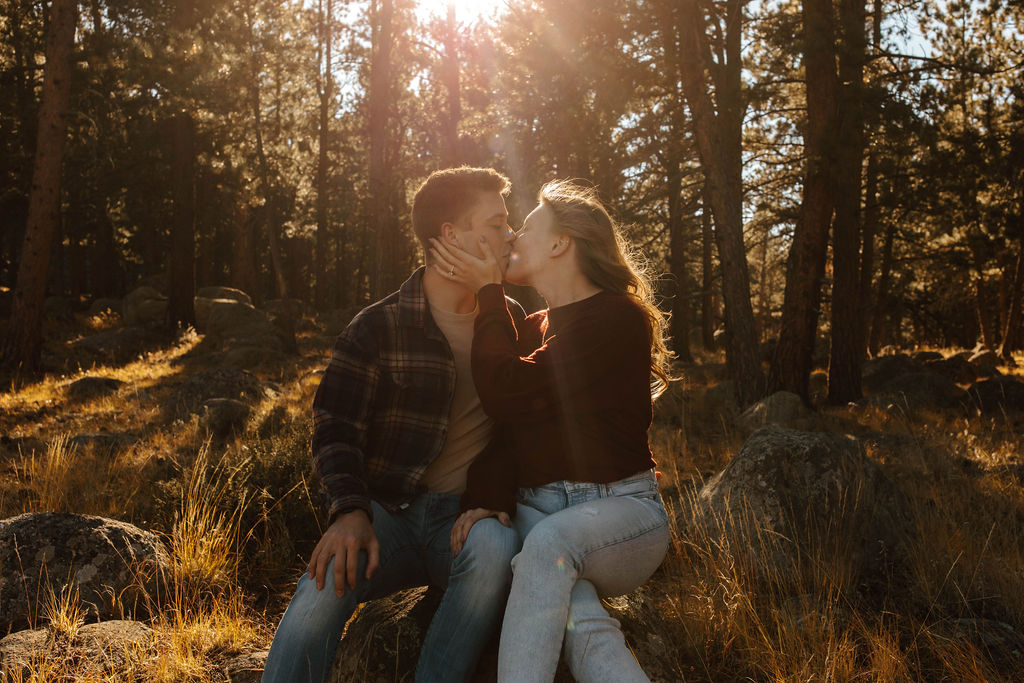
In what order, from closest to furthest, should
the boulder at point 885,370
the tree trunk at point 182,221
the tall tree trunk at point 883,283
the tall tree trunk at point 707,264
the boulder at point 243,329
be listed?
the boulder at point 885,370 → the tall tree trunk at point 707,264 → the boulder at point 243,329 → the tall tree trunk at point 883,283 → the tree trunk at point 182,221

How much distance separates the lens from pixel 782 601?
3.66m

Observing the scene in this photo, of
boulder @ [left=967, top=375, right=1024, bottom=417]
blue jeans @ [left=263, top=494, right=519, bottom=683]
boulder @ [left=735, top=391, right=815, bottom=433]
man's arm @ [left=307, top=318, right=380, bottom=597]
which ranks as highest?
man's arm @ [left=307, top=318, right=380, bottom=597]

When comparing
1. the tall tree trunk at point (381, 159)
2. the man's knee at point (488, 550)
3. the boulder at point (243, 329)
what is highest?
the tall tree trunk at point (381, 159)

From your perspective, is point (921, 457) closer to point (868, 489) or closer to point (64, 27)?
point (868, 489)

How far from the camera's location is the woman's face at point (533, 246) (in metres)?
2.95

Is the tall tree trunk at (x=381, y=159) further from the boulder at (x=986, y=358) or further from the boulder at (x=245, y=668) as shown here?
the boulder at (x=986, y=358)

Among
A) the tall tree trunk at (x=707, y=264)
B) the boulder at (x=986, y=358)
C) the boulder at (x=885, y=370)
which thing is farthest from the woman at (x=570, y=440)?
the boulder at (x=986, y=358)

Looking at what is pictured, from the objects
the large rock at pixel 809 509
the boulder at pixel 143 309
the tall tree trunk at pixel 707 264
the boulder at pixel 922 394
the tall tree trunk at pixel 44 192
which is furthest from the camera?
the boulder at pixel 143 309

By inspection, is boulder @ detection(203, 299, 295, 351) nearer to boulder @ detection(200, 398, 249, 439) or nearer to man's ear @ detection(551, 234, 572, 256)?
boulder @ detection(200, 398, 249, 439)

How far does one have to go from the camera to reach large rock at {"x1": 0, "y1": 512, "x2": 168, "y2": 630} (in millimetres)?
3371

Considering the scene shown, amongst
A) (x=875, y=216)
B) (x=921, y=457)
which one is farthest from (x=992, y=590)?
(x=875, y=216)

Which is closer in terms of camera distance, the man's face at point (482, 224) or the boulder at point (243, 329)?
the man's face at point (482, 224)

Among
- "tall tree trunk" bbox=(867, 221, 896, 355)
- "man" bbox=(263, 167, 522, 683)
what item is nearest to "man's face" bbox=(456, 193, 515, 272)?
"man" bbox=(263, 167, 522, 683)

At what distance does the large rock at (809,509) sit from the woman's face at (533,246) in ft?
6.05
